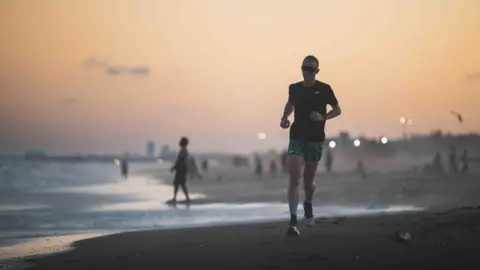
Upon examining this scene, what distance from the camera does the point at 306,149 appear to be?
277 inches

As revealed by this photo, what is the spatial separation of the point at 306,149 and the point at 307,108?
1.31ft

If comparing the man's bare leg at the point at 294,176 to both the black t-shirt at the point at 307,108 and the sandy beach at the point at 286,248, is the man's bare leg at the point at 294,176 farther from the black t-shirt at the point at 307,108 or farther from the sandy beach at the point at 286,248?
the sandy beach at the point at 286,248

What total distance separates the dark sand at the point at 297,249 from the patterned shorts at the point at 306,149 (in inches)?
28.6

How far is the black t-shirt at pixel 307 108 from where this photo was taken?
697 cm

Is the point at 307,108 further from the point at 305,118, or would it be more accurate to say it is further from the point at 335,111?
the point at 335,111

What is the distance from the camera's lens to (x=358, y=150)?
3563 inches

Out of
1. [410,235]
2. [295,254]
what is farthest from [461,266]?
[410,235]

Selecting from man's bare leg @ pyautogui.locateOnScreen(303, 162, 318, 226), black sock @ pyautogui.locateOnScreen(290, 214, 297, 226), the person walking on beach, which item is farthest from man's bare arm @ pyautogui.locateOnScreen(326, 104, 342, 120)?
black sock @ pyautogui.locateOnScreen(290, 214, 297, 226)

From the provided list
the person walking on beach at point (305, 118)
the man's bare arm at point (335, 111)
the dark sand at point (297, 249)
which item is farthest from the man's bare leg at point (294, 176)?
the man's bare arm at point (335, 111)

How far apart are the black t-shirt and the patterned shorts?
5 centimetres

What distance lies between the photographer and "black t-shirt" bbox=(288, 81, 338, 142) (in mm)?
6969

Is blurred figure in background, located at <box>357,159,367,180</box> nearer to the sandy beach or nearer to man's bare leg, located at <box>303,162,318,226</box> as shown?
man's bare leg, located at <box>303,162,318,226</box>

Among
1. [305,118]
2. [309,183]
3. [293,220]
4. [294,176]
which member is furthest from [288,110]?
[293,220]

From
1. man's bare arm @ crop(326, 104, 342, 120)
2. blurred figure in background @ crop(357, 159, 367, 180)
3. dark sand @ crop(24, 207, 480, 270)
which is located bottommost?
dark sand @ crop(24, 207, 480, 270)
